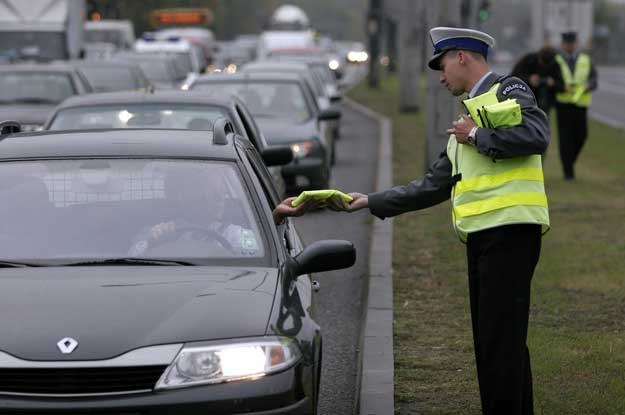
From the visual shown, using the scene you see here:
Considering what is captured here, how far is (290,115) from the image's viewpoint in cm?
1842

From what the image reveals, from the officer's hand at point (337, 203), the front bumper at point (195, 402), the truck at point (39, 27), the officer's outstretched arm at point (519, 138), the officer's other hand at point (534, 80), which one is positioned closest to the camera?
the front bumper at point (195, 402)

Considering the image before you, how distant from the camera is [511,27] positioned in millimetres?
171875

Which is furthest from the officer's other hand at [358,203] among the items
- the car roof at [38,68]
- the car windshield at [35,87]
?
the car roof at [38,68]

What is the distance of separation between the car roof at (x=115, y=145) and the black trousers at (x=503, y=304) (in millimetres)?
1335

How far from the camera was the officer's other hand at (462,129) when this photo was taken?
607 cm

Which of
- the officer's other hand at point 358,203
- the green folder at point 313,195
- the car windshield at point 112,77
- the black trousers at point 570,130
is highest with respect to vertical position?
the green folder at point 313,195

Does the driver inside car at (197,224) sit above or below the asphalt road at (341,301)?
above

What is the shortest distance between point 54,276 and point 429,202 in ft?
5.23

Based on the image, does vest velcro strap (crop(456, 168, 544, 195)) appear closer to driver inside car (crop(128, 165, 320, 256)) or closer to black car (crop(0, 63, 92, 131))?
driver inside car (crop(128, 165, 320, 256))

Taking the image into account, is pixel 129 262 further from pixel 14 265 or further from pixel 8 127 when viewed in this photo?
pixel 8 127

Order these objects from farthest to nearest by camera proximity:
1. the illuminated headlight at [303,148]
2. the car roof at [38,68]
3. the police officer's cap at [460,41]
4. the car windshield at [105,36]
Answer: the car windshield at [105,36] → the car roof at [38,68] → the illuminated headlight at [303,148] → the police officer's cap at [460,41]

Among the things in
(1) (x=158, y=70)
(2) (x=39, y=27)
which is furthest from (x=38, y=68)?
(2) (x=39, y=27)

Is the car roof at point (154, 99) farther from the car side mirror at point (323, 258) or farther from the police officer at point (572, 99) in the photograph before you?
the police officer at point (572, 99)

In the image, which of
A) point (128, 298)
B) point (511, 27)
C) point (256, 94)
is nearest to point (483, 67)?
point (128, 298)
